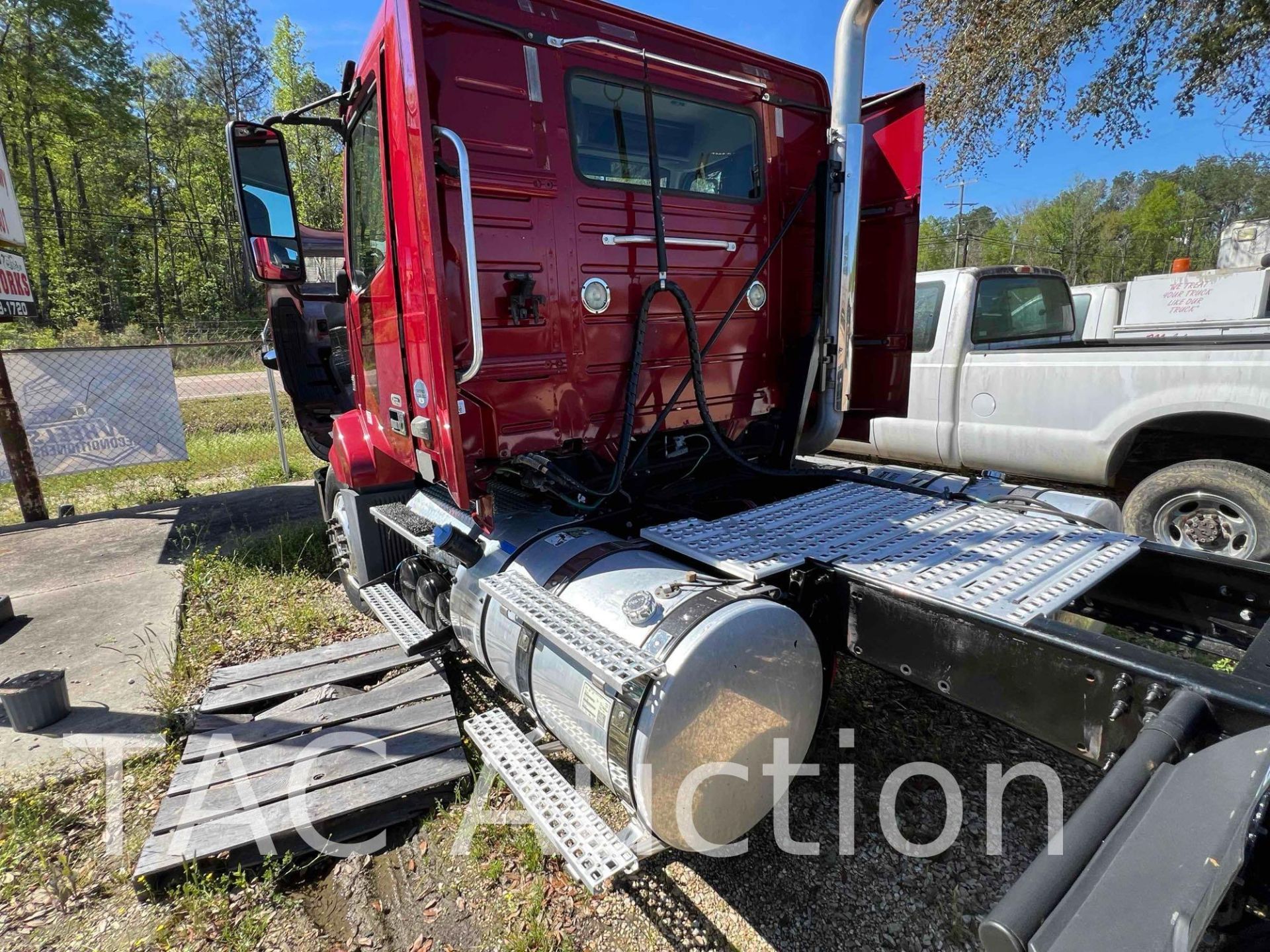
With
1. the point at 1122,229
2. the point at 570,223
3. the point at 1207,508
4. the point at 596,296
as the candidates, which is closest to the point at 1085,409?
the point at 1207,508

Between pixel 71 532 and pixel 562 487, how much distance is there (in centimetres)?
594

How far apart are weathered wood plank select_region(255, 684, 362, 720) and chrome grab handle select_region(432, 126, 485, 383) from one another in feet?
6.34

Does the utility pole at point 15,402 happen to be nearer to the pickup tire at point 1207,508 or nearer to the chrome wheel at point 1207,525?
the pickup tire at point 1207,508

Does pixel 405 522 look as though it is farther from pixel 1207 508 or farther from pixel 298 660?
pixel 1207 508

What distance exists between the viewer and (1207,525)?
4.50 meters

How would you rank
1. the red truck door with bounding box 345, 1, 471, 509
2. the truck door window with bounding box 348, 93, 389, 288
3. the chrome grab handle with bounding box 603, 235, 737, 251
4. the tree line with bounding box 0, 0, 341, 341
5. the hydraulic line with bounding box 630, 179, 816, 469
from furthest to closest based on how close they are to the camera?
the tree line with bounding box 0, 0, 341, 341
the hydraulic line with bounding box 630, 179, 816, 469
the truck door window with bounding box 348, 93, 389, 288
the chrome grab handle with bounding box 603, 235, 737, 251
the red truck door with bounding box 345, 1, 471, 509

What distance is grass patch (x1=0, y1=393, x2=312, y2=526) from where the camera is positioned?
7.95 m

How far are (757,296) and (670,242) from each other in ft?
2.02

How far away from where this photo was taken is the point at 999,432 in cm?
554

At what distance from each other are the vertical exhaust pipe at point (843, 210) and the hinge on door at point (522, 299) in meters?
1.53

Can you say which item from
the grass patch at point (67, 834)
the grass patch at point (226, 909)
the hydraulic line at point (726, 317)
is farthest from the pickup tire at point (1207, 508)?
the grass patch at point (67, 834)

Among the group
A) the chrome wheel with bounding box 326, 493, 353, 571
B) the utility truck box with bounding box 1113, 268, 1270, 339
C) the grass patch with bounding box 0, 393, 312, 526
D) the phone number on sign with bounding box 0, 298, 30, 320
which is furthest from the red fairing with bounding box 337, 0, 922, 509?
the utility truck box with bounding box 1113, 268, 1270, 339

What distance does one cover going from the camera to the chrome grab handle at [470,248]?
233 centimetres

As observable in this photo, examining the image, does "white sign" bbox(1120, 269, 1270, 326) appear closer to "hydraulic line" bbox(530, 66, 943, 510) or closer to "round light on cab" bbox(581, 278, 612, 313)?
"hydraulic line" bbox(530, 66, 943, 510)
